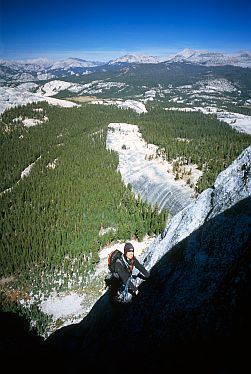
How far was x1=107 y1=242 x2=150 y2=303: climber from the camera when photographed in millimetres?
12203

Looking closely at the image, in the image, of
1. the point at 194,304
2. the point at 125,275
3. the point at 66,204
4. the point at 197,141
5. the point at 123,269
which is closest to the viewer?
the point at 194,304

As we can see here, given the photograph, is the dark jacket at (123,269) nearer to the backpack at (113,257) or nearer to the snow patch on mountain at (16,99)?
the backpack at (113,257)

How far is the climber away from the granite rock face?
63 centimetres

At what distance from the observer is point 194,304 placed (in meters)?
10.9

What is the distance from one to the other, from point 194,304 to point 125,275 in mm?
2867

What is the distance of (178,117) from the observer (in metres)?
178

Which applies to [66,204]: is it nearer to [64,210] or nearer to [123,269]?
[64,210]

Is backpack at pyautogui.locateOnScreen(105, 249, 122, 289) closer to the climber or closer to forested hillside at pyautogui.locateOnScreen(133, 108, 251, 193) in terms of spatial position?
the climber

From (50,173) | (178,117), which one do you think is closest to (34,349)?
(50,173)

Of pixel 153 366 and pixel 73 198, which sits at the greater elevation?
pixel 153 366

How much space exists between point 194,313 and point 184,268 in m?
2.35

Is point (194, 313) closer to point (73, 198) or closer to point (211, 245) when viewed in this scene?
point (211, 245)

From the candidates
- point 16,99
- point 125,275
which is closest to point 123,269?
point 125,275

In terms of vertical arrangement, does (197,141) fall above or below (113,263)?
above
